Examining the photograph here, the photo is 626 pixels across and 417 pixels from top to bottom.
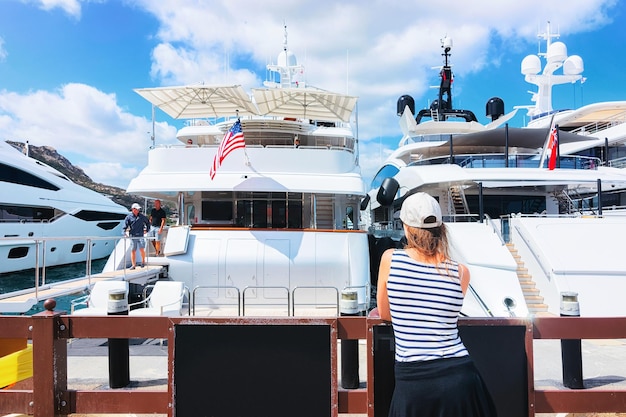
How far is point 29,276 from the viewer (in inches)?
940

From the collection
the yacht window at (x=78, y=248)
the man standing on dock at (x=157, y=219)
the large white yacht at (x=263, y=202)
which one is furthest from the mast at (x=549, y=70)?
the yacht window at (x=78, y=248)

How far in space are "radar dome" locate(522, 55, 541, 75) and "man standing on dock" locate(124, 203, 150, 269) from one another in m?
32.4

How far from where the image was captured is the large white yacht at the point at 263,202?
34.1ft

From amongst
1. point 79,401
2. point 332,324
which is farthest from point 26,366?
point 332,324

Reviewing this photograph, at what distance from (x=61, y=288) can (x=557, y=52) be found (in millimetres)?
35801

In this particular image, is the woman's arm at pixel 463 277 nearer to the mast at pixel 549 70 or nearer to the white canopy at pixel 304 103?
the white canopy at pixel 304 103

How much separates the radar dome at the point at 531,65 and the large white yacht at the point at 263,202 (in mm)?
24495

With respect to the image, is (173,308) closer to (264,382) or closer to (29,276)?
(264,382)

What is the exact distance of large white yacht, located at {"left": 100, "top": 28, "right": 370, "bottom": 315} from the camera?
409 inches

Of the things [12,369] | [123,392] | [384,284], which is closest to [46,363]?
[123,392]

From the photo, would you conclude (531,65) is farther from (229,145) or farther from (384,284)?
(384,284)

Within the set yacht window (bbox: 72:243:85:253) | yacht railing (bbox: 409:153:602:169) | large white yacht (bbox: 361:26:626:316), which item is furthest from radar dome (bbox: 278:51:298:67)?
yacht window (bbox: 72:243:85:253)

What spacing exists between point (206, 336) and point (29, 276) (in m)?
26.0

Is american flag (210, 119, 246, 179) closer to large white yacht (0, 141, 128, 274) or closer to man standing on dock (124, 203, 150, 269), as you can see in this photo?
man standing on dock (124, 203, 150, 269)
